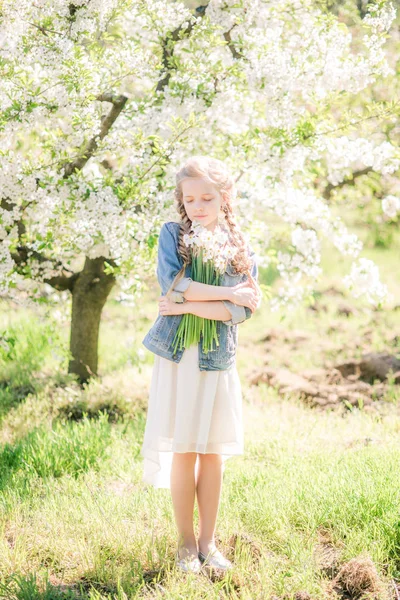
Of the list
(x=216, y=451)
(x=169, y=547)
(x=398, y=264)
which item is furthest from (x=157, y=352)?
(x=398, y=264)

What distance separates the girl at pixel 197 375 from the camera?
9.37 ft

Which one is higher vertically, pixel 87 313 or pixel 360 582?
pixel 87 313

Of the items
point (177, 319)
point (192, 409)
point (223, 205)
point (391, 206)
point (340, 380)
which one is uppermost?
point (391, 206)

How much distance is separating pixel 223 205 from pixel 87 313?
2.45m

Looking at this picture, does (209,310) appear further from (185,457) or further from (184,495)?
(184,495)

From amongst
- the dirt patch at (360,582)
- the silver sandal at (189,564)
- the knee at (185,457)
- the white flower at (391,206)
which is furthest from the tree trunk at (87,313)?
the dirt patch at (360,582)

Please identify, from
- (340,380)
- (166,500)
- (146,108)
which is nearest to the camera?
(166,500)

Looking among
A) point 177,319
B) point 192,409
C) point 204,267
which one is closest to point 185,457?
point 192,409

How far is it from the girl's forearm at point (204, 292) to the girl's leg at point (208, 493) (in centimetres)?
69

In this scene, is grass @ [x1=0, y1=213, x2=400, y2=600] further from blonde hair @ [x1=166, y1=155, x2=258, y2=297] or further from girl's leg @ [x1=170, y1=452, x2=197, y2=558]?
blonde hair @ [x1=166, y1=155, x2=258, y2=297]

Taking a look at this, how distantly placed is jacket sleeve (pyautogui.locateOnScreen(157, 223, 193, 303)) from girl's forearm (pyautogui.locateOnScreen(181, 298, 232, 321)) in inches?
1.8

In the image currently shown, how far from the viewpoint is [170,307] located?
289 centimetres

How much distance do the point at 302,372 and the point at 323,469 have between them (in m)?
2.25

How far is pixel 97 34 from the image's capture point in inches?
160
